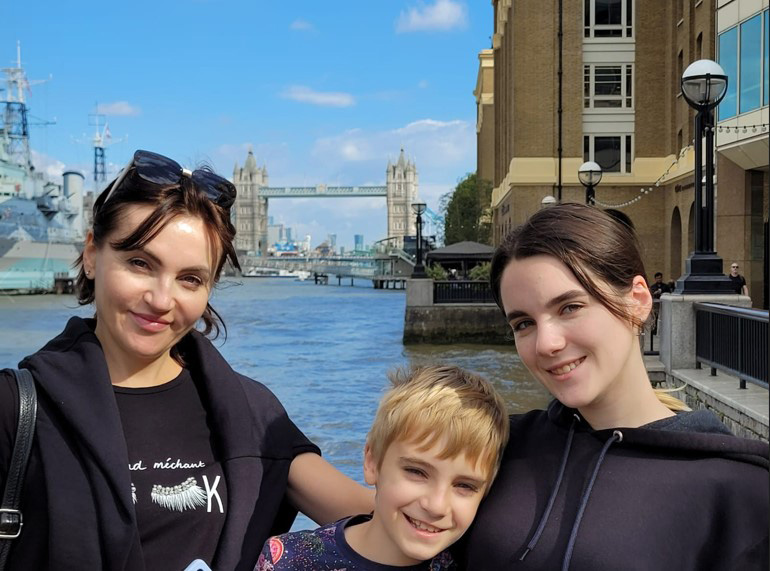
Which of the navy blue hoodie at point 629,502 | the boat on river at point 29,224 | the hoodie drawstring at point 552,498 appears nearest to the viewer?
the navy blue hoodie at point 629,502

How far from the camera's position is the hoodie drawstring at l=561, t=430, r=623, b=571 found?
179 centimetres

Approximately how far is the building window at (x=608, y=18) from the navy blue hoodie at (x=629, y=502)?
33.5 metres

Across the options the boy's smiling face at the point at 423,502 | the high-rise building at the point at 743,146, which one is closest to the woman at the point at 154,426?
the boy's smiling face at the point at 423,502

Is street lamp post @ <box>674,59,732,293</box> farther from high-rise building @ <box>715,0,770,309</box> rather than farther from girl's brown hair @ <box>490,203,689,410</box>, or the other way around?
high-rise building @ <box>715,0,770,309</box>

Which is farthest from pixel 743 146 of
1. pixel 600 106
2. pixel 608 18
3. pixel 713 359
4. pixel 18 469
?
pixel 18 469

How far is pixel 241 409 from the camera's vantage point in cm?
234

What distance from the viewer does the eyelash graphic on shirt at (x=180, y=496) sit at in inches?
84.2

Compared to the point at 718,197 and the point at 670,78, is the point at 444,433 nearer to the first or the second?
the point at 718,197

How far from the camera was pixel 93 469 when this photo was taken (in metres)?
1.99

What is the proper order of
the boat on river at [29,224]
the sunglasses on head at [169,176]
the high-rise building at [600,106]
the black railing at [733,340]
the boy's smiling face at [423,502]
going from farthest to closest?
the boat on river at [29,224]
the high-rise building at [600,106]
the black railing at [733,340]
the sunglasses on head at [169,176]
the boy's smiling face at [423,502]

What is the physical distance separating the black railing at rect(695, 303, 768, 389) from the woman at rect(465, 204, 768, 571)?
18.1 ft

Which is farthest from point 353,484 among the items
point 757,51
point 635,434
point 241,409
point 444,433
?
point 757,51

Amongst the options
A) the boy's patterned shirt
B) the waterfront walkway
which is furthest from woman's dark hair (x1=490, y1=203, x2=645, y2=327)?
the waterfront walkway

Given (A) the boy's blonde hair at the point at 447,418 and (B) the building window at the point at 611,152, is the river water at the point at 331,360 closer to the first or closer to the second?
(A) the boy's blonde hair at the point at 447,418
